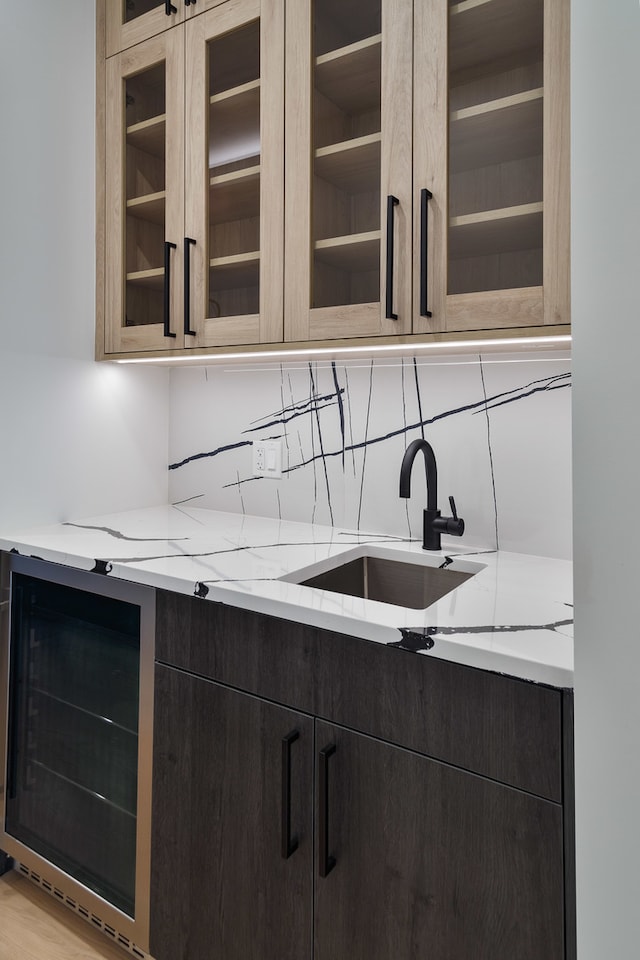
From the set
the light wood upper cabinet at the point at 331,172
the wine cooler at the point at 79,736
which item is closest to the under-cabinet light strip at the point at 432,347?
the light wood upper cabinet at the point at 331,172

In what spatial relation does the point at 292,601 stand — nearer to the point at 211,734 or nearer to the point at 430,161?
the point at 211,734

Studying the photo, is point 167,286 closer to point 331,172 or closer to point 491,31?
point 331,172

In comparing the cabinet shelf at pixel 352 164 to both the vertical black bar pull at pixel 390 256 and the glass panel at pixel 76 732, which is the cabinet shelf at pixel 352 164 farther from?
the glass panel at pixel 76 732

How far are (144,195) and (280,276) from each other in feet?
Answer: 1.91

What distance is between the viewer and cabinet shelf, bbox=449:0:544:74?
1.11 meters

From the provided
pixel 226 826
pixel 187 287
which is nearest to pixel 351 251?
pixel 187 287

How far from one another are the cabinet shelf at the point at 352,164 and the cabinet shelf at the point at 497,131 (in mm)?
170

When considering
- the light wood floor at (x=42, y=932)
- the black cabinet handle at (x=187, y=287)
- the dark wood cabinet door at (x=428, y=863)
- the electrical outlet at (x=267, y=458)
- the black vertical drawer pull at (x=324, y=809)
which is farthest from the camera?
the electrical outlet at (x=267, y=458)

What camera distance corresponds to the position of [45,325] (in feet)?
5.49

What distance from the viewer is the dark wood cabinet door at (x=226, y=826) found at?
3.55ft

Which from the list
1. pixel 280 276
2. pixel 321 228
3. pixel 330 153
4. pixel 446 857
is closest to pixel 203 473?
pixel 280 276

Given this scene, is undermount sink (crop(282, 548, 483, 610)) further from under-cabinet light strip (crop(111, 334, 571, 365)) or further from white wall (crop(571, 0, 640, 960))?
white wall (crop(571, 0, 640, 960))

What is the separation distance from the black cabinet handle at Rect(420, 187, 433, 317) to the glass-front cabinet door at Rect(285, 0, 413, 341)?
0.12ft

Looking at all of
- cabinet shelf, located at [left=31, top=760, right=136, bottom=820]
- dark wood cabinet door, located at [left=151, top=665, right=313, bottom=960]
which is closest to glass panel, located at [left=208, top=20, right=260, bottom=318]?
dark wood cabinet door, located at [left=151, top=665, right=313, bottom=960]
